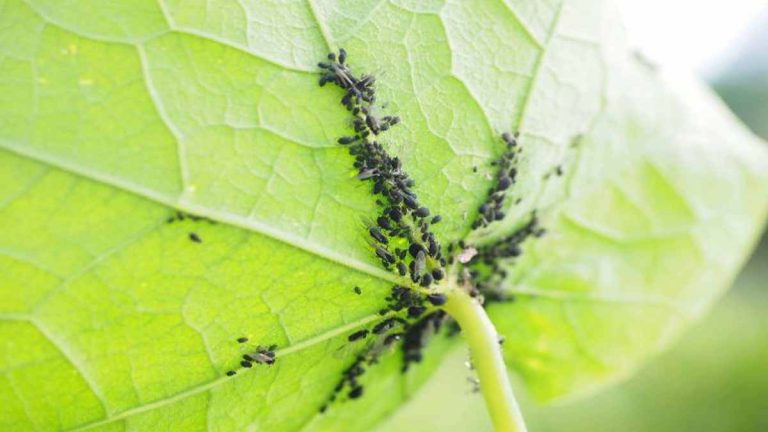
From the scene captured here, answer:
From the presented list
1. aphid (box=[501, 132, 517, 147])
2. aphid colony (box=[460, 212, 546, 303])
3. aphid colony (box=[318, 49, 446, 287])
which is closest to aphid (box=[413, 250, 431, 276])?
aphid colony (box=[318, 49, 446, 287])

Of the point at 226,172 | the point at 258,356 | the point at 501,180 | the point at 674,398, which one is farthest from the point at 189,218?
the point at 674,398

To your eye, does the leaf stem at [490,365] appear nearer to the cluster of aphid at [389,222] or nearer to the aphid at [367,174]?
the cluster of aphid at [389,222]

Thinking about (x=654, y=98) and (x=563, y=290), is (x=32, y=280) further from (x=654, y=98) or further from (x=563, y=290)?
(x=654, y=98)

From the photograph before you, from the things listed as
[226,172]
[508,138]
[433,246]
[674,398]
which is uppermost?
[674,398]

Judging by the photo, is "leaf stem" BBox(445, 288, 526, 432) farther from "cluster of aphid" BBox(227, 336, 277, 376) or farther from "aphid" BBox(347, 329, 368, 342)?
"cluster of aphid" BBox(227, 336, 277, 376)

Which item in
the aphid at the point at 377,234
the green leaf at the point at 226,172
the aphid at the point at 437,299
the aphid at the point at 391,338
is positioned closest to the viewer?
the green leaf at the point at 226,172

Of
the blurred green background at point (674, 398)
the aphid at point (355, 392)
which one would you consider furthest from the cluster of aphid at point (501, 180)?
the blurred green background at point (674, 398)

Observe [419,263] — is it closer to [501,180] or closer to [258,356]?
[501,180]
